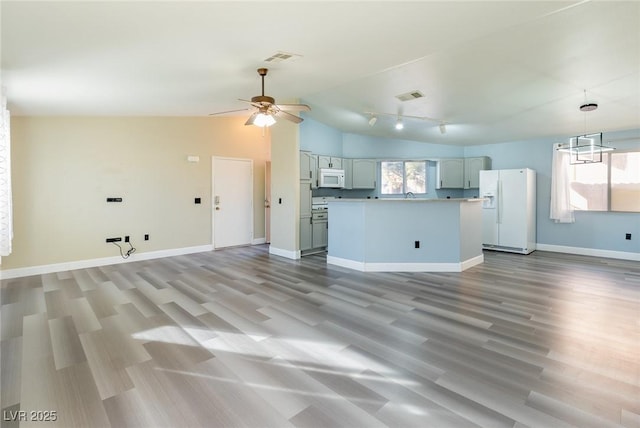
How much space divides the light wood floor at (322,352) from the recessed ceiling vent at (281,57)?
272cm

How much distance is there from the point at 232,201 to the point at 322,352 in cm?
533

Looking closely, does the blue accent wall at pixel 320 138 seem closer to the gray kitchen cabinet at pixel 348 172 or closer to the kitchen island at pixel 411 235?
the gray kitchen cabinet at pixel 348 172

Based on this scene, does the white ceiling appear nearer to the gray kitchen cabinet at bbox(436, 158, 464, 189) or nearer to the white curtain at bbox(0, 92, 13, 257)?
the white curtain at bbox(0, 92, 13, 257)

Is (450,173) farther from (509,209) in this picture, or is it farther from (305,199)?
(305,199)

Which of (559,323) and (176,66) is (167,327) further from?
(559,323)

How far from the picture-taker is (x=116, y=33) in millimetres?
2457

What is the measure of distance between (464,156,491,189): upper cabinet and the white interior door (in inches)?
209

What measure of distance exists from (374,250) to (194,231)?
3866 mm

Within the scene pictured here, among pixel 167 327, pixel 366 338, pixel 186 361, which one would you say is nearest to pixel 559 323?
pixel 366 338

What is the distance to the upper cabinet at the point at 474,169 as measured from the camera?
7.49 metres

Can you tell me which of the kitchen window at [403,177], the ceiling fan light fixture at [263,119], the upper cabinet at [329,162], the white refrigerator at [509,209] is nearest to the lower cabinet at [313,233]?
the upper cabinet at [329,162]

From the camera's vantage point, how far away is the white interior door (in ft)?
22.6

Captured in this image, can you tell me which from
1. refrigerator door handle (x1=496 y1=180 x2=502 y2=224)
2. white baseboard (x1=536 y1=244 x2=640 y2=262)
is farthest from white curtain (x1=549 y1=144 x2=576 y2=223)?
refrigerator door handle (x1=496 y1=180 x2=502 y2=224)

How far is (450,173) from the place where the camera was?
25.5 ft
